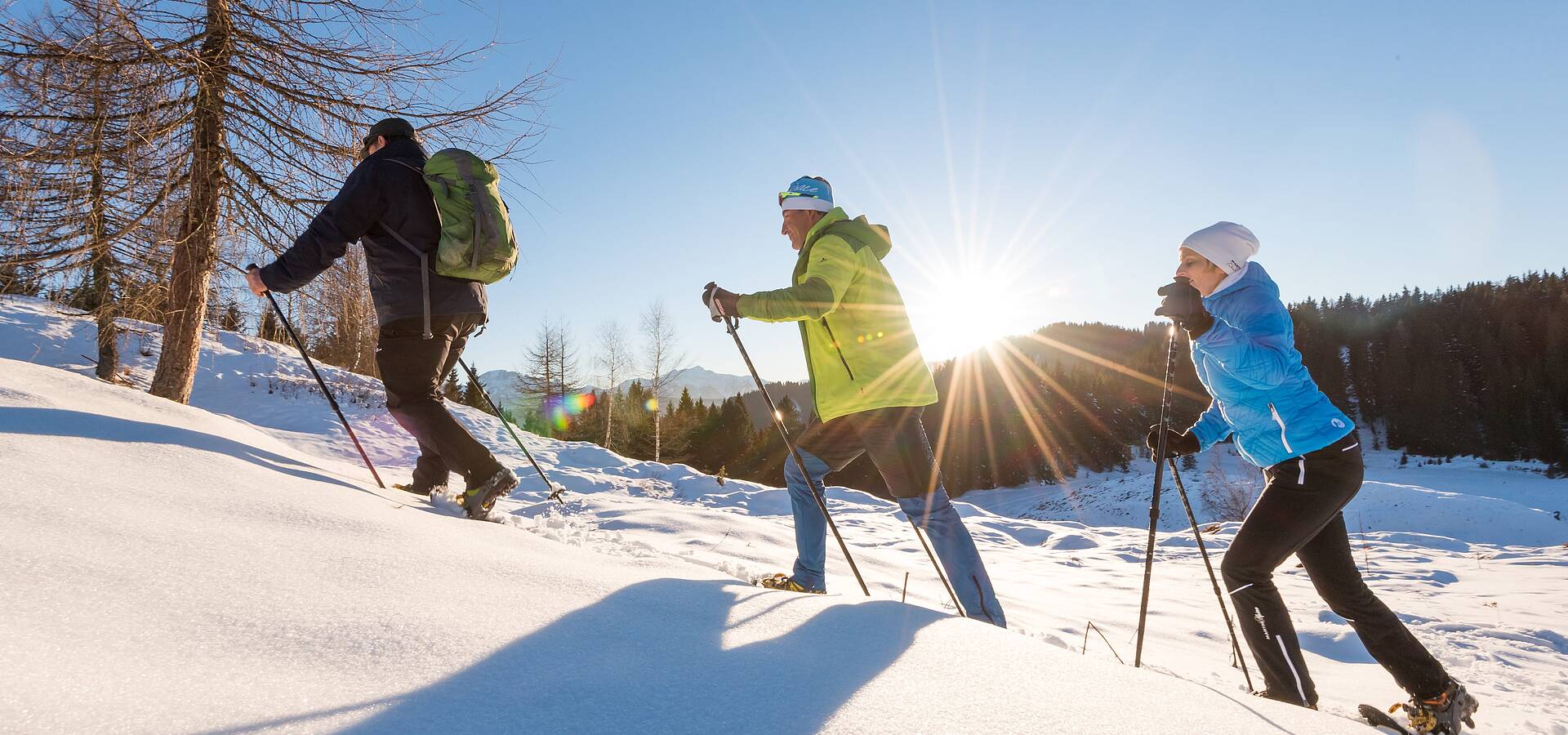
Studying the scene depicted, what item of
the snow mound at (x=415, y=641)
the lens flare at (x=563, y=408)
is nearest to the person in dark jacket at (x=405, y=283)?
the snow mound at (x=415, y=641)

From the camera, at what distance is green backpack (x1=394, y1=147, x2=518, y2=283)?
3.22m

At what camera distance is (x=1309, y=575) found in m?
2.37

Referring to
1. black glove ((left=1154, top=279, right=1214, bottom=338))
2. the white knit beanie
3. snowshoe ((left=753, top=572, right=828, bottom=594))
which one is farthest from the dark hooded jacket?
the white knit beanie

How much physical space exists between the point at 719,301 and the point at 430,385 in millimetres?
1641

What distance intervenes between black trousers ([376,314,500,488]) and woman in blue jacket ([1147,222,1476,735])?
127 inches

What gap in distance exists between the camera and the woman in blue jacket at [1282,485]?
234 cm

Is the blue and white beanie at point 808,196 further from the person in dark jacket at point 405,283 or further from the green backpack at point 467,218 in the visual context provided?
the person in dark jacket at point 405,283

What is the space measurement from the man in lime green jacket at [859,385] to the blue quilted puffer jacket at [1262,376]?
1.11 m

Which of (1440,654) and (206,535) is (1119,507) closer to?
(1440,654)

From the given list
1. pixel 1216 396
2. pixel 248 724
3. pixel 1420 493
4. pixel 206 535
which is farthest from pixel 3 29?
pixel 1420 493

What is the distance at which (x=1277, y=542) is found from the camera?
2398 mm

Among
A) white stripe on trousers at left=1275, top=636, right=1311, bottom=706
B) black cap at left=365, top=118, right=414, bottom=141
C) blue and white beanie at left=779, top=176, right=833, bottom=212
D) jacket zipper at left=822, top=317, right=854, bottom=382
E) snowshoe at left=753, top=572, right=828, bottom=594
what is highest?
black cap at left=365, top=118, right=414, bottom=141

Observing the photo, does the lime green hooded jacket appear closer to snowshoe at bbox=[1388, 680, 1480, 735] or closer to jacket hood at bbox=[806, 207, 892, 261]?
jacket hood at bbox=[806, 207, 892, 261]

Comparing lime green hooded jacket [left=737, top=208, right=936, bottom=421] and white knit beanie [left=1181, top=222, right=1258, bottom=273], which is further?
lime green hooded jacket [left=737, top=208, right=936, bottom=421]
